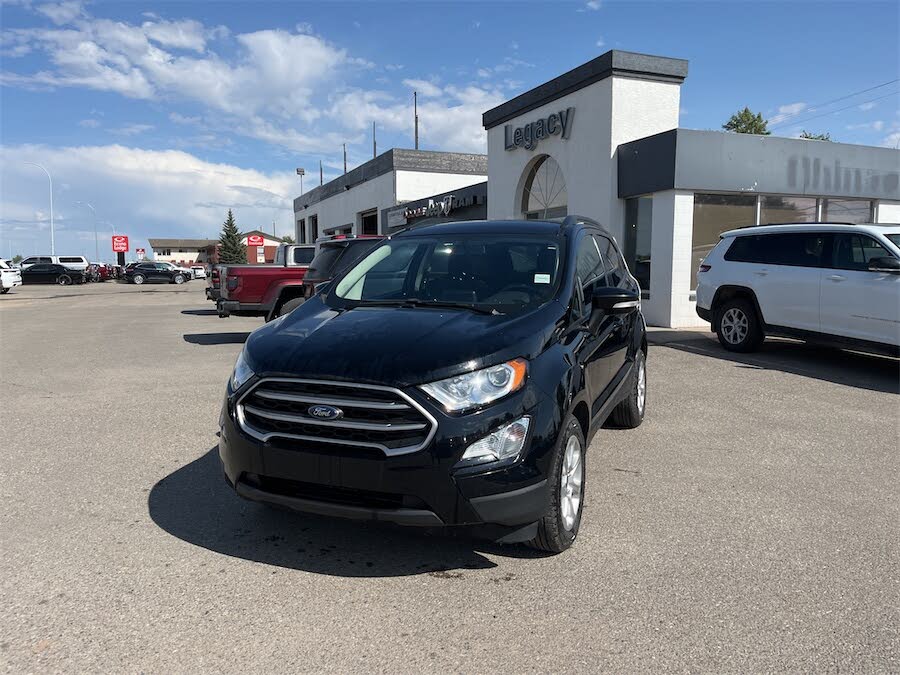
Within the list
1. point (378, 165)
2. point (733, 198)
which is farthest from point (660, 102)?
point (378, 165)

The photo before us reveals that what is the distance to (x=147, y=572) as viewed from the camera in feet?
10.5

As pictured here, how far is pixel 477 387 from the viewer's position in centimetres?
296

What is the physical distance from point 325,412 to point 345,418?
96mm

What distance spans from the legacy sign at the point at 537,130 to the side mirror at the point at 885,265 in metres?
9.49

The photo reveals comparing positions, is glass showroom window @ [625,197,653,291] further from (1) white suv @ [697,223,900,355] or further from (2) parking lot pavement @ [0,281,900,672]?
(2) parking lot pavement @ [0,281,900,672]

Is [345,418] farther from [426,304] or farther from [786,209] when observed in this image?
[786,209]

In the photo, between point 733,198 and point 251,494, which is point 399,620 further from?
point 733,198

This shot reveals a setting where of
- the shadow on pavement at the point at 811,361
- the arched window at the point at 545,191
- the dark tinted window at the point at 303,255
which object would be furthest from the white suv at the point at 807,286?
the dark tinted window at the point at 303,255

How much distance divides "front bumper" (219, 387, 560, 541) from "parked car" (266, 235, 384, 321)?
6926 millimetres

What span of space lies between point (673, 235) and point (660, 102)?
11.8 ft

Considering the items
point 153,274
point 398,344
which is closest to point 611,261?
point 398,344

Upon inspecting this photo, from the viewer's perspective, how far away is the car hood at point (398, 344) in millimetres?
2959

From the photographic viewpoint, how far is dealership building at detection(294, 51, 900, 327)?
13648mm

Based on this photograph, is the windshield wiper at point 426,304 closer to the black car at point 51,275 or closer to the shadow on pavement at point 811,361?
the shadow on pavement at point 811,361
